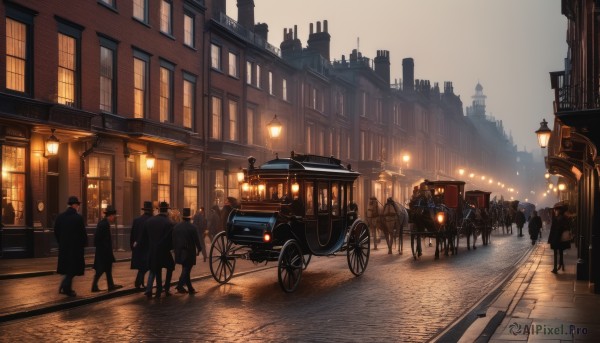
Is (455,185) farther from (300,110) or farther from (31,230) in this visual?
(300,110)

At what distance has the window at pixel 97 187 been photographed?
23594 mm

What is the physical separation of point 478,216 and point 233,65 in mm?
14391

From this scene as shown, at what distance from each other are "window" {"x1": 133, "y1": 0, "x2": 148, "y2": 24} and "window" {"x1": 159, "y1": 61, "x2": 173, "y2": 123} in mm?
2031

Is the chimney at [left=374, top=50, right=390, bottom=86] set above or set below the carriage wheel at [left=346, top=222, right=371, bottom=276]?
above

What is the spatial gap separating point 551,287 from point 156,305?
785cm

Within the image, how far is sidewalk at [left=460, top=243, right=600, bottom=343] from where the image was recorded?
8.59 meters

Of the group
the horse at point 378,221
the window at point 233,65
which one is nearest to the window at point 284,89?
the window at point 233,65

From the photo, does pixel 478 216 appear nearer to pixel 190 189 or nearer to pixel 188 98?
pixel 190 189

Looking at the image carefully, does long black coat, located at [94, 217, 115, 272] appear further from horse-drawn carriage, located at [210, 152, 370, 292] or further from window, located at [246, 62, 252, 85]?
window, located at [246, 62, 252, 85]

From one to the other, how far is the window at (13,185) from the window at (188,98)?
10.7m

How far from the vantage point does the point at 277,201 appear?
1460cm

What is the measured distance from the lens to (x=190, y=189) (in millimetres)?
31141

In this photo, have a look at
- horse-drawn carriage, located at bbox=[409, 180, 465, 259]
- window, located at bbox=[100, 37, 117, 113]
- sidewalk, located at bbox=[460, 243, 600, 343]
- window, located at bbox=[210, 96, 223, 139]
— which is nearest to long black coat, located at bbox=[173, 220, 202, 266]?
sidewalk, located at bbox=[460, 243, 600, 343]

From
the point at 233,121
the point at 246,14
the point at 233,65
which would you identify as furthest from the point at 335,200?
the point at 246,14
